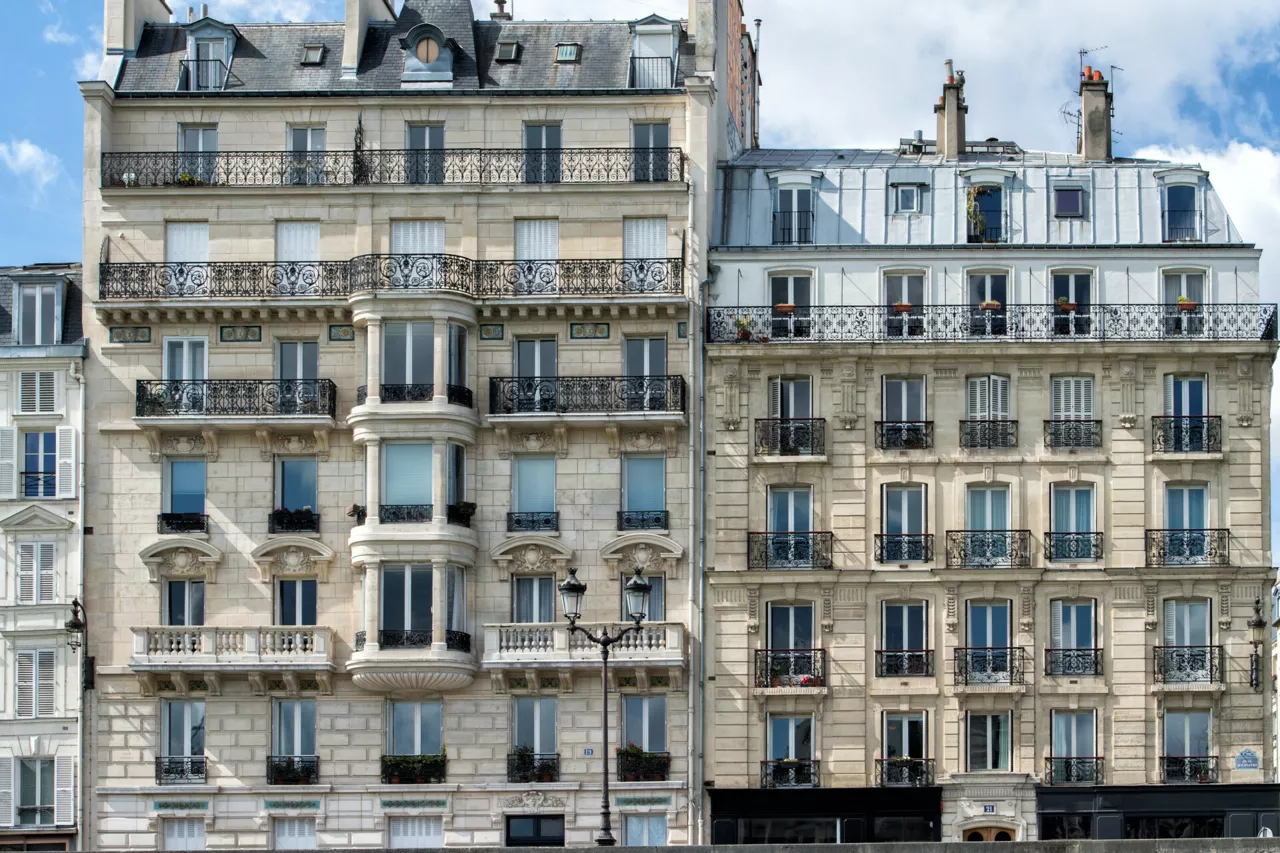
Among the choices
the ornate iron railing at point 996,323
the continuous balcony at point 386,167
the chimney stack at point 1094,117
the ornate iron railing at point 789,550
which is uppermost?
the chimney stack at point 1094,117

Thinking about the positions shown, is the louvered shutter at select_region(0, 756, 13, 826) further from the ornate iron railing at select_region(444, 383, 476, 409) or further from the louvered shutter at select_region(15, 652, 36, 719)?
the ornate iron railing at select_region(444, 383, 476, 409)

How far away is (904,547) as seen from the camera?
50.1 metres

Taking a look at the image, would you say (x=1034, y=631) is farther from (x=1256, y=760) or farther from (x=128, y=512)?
(x=128, y=512)

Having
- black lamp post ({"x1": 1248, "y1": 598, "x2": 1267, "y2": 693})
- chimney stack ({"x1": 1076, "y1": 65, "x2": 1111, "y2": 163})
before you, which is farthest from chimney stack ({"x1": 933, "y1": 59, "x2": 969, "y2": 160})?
black lamp post ({"x1": 1248, "y1": 598, "x2": 1267, "y2": 693})

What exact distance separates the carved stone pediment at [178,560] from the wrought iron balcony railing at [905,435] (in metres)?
13.5

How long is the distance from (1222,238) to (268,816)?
2277 centimetres

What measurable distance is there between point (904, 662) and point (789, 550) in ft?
10.5

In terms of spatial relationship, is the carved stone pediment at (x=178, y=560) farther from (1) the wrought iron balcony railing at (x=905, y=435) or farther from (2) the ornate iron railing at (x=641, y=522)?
(1) the wrought iron balcony railing at (x=905, y=435)

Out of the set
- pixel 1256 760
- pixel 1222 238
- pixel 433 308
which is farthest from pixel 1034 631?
pixel 433 308

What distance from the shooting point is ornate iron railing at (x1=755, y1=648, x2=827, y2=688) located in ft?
163

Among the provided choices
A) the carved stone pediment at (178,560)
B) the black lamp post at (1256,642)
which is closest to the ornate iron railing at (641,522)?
the carved stone pediment at (178,560)

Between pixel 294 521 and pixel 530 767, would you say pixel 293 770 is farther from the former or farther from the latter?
pixel 294 521

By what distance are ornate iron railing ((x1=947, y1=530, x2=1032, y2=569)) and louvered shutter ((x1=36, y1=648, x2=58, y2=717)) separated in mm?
18073

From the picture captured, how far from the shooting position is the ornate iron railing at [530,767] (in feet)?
162
